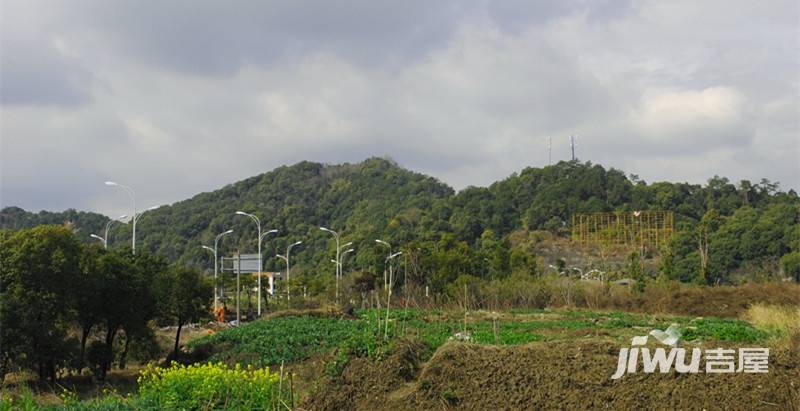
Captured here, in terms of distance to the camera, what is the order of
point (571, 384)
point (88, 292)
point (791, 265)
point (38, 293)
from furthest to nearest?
point (791, 265) → point (88, 292) → point (38, 293) → point (571, 384)

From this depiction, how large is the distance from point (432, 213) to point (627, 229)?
874 inches

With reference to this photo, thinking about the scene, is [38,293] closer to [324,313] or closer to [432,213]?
[324,313]

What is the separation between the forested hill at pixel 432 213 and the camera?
6431 cm

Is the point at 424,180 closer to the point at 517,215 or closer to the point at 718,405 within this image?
the point at 517,215

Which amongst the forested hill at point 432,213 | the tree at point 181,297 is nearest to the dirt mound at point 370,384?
the tree at point 181,297

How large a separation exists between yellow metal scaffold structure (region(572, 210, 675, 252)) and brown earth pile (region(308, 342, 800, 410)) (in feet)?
215

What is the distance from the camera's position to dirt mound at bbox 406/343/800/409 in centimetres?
799

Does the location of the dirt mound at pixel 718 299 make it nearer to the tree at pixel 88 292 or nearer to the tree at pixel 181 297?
the tree at pixel 181 297

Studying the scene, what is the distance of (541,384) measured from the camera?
338 inches

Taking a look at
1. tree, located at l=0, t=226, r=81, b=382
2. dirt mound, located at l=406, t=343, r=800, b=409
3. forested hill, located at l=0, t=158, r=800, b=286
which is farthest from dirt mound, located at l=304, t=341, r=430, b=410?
forested hill, located at l=0, t=158, r=800, b=286

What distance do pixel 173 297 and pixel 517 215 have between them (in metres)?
62.5

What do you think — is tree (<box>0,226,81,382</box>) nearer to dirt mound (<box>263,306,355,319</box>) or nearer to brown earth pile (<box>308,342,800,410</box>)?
brown earth pile (<box>308,342,800,410</box>)

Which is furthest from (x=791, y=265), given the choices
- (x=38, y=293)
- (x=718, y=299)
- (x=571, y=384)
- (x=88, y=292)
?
(x=571, y=384)

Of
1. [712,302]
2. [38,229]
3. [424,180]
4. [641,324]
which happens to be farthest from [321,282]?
[424,180]
